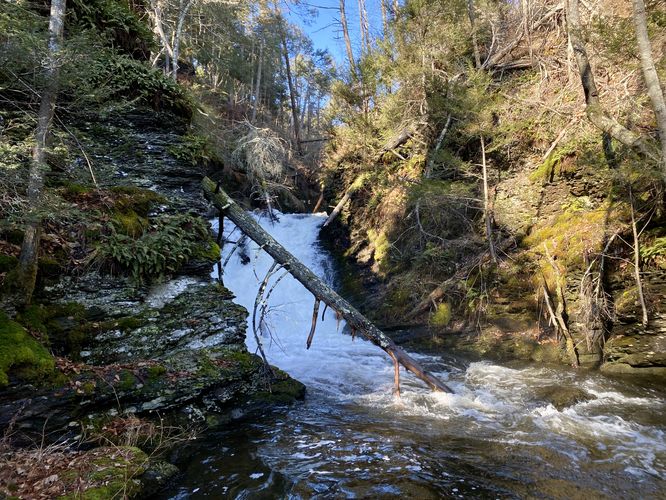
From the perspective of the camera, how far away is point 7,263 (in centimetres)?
557

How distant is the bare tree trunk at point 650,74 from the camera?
18.9ft

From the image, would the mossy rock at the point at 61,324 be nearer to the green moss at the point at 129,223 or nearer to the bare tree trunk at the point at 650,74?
the green moss at the point at 129,223

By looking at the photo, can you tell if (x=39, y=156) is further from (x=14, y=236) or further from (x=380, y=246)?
(x=380, y=246)

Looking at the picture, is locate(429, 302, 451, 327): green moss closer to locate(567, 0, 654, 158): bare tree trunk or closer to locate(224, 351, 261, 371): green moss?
locate(567, 0, 654, 158): bare tree trunk

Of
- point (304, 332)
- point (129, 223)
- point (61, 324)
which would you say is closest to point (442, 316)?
point (304, 332)

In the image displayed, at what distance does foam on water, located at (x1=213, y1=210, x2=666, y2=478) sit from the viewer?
207 inches

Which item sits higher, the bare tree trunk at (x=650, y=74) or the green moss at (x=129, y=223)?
the bare tree trunk at (x=650, y=74)

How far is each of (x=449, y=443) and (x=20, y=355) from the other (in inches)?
228

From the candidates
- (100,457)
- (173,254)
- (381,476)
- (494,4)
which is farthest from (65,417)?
(494,4)

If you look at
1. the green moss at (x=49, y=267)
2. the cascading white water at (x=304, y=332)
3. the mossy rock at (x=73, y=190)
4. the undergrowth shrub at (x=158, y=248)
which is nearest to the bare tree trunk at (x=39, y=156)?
the green moss at (x=49, y=267)

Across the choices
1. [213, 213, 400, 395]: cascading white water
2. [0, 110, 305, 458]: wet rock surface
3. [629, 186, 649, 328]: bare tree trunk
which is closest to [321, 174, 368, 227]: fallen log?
[213, 213, 400, 395]: cascading white water

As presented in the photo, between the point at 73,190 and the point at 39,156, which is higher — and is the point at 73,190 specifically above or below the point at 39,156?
below

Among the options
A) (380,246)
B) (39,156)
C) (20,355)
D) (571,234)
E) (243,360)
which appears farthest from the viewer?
(380,246)

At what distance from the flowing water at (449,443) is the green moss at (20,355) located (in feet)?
7.17
